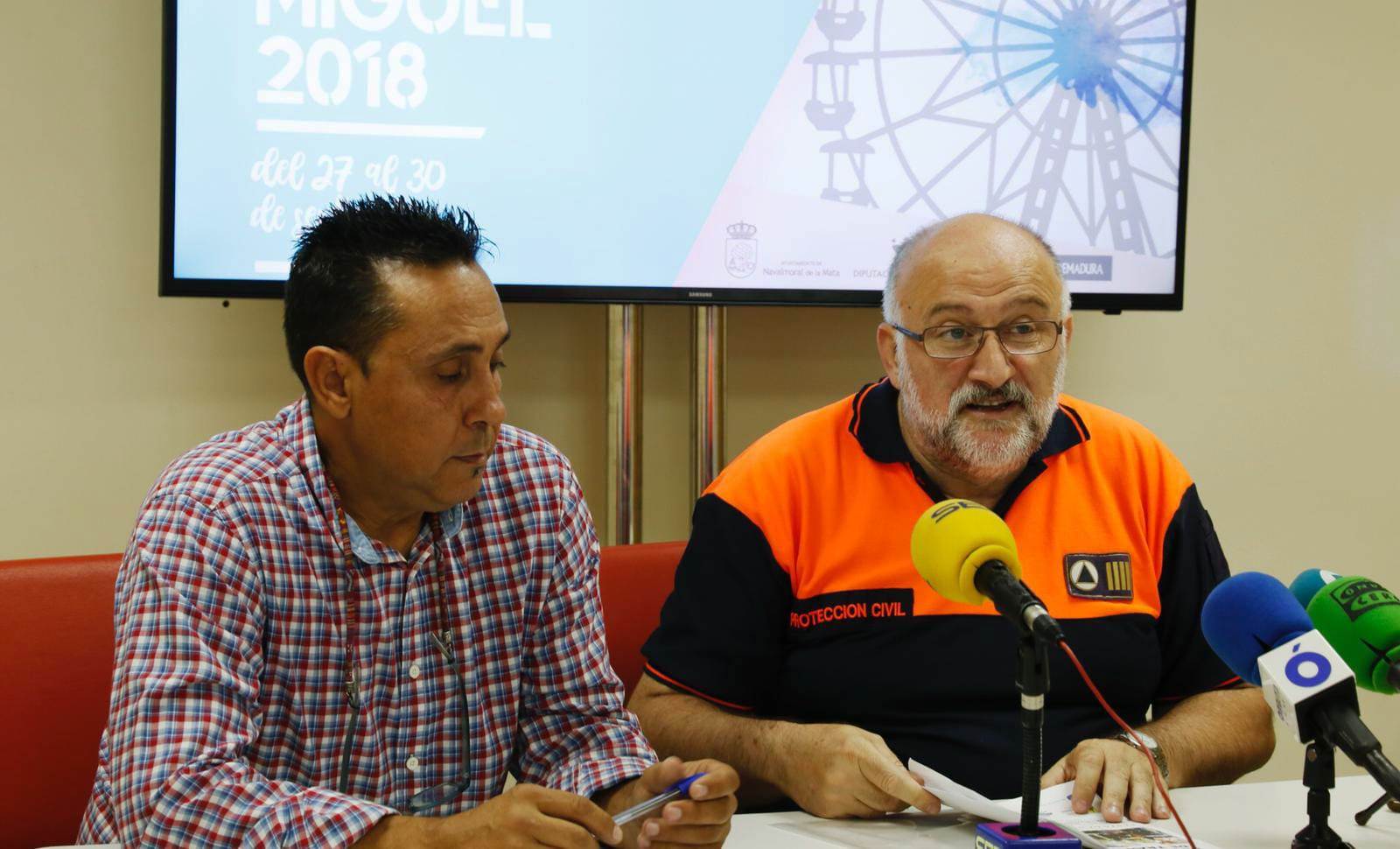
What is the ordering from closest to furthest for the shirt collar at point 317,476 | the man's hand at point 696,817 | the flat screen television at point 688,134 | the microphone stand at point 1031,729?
the microphone stand at point 1031,729
the man's hand at point 696,817
the shirt collar at point 317,476
the flat screen television at point 688,134

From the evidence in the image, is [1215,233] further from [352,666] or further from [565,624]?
[352,666]

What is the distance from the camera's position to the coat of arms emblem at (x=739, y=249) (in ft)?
9.20

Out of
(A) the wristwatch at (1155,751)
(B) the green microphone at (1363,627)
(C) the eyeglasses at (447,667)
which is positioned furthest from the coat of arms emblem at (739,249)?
(B) the green microphone at (1363,627)

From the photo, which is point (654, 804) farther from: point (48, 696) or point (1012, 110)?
point (1012, 110)

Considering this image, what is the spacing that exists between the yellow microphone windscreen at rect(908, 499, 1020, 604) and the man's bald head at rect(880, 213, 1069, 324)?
810mm

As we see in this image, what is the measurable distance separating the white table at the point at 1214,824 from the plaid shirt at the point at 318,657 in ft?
0.82

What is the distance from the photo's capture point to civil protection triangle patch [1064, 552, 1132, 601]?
6.72 ft

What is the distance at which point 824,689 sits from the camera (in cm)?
206

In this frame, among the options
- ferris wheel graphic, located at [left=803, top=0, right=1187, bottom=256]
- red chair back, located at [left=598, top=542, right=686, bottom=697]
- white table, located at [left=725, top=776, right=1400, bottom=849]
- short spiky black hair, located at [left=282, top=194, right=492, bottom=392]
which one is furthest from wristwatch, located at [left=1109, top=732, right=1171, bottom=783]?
ferris wheel graphic, located at [left=803, top=0, right=1187, bottom=256]

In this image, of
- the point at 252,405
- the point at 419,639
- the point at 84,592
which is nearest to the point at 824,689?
the point at 419,639

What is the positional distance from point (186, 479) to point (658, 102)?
1.44m

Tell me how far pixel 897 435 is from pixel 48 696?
1.38 m

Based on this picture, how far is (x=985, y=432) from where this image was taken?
208 cm

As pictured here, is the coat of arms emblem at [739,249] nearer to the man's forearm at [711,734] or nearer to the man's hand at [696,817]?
the man's forearm at [711,734]
